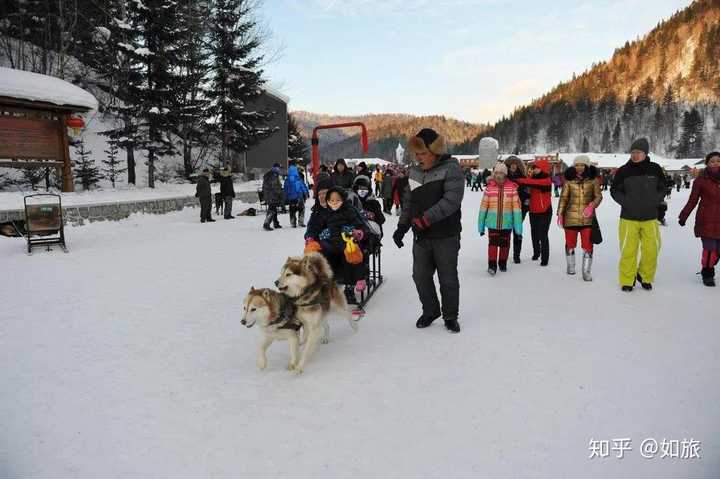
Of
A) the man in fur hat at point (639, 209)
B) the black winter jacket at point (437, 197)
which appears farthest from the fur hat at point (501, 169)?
the black winter jacket at point (437, 197)

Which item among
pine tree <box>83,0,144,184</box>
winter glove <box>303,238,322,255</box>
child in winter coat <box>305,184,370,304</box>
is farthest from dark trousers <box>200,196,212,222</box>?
winter glove <box>303,238,322,255</box>

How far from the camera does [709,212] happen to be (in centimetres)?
604

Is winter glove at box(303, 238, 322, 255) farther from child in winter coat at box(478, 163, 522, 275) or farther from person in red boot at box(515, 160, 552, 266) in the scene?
person in red boot at box(515, 160, 552, 266)

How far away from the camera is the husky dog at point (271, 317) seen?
3344 mm

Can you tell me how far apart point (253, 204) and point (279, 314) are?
19.2 meters

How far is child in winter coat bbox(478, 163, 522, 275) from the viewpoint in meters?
7.06

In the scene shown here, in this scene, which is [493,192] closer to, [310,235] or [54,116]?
[310,235]

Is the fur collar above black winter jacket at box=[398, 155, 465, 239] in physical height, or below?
above

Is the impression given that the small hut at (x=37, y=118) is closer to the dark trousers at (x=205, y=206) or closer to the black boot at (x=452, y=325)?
the dark trousers at (x=205, y=206)

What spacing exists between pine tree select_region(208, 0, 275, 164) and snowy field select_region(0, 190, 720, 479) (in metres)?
19.0

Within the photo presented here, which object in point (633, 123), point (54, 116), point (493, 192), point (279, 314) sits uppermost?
point (633, 123)

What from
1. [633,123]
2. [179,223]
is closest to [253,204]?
[179,223]

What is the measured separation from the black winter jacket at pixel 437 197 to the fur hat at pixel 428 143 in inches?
4.6

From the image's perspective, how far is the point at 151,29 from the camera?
63.8 ft
